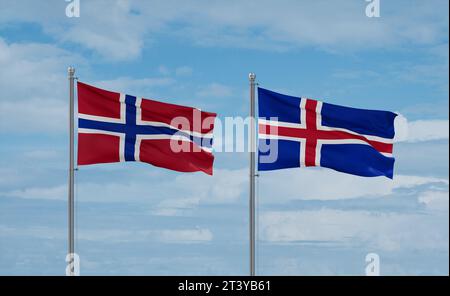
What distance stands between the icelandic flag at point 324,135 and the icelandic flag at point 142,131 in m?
1.86

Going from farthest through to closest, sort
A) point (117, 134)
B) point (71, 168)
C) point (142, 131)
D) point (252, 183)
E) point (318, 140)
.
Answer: point (318, 140), point (142, 131), point (117, 134), point (71, 168), point (252, 183)

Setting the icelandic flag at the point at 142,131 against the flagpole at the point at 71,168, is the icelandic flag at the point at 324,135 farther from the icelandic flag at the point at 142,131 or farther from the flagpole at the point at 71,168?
the flagpole at the point at 71,168

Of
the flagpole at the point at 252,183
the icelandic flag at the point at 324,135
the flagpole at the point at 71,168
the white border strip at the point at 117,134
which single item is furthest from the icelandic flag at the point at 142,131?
the icelandic flag at the point at 324,135

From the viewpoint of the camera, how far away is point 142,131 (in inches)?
919

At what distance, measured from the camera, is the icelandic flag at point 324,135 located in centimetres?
2298

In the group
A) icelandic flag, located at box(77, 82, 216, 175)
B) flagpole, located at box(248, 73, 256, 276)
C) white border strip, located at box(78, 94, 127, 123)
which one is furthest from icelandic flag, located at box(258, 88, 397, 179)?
white border strip, located at box(78, 94, 127, 123)

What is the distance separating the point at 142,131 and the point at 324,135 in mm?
5444

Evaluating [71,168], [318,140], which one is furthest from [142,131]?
[318,140]

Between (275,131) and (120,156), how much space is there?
15.2ft

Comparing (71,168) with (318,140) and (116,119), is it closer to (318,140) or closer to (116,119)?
(116,119)

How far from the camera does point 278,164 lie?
22875 mm
